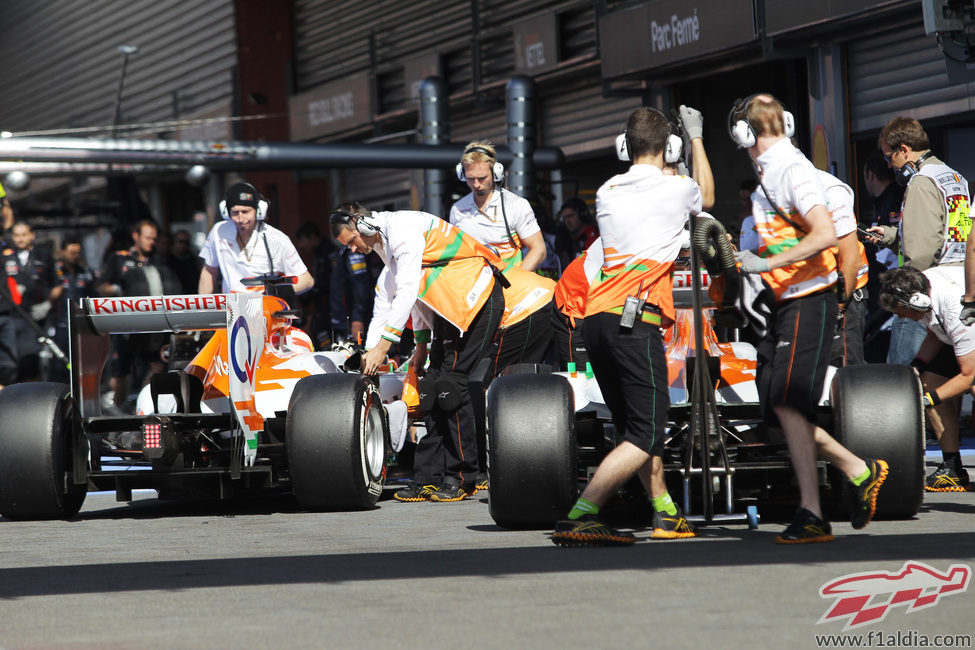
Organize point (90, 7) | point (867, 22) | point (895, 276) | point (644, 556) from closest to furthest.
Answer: point (644, 556) < point (895, 276) < point (867, 22) < point (90, 7)

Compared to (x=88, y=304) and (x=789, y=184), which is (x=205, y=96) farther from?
(x=789, y=184)

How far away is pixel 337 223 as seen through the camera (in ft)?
28.0

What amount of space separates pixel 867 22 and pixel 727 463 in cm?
757

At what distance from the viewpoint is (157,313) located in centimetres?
837

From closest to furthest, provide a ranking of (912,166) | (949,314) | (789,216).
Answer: (789,216)
(949,314)
(912,166)

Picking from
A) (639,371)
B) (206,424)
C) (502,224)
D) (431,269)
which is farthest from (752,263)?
(502,224)

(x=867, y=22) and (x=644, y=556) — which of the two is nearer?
(x=644, y=556)

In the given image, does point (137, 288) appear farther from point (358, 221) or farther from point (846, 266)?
point (846, 266)

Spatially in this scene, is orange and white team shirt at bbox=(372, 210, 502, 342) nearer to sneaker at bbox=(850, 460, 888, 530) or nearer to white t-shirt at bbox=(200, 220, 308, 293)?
white t-shirt at bbox=(200, 220, 308, 293)

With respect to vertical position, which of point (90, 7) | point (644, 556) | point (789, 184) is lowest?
point (644, 556)

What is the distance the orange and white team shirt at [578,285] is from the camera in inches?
308

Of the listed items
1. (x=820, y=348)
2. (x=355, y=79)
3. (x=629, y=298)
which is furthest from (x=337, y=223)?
(x=355, y=79)

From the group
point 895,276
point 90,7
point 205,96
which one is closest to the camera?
point 895,276

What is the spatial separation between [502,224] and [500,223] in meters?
0.02
